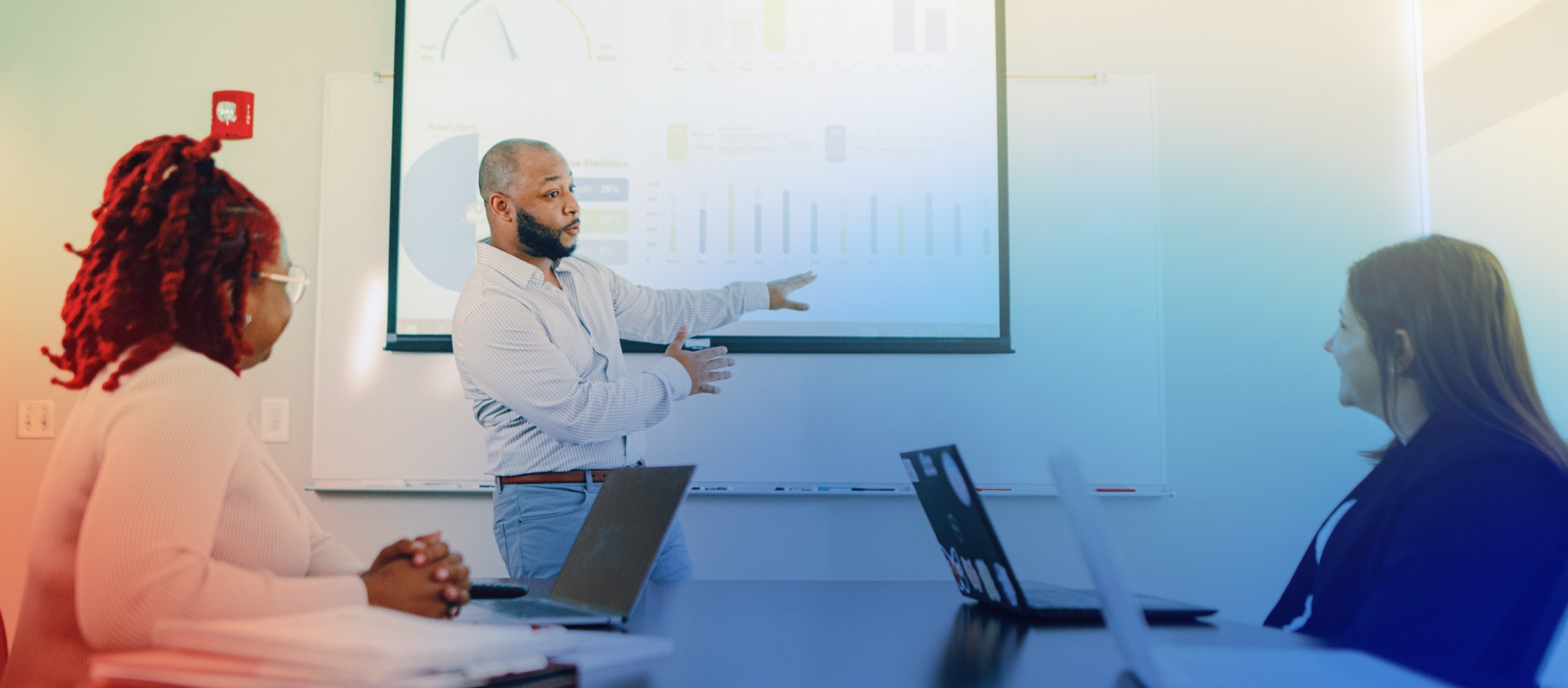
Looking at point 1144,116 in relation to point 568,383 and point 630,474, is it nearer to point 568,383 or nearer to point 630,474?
point 568,383

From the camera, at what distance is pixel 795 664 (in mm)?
1052

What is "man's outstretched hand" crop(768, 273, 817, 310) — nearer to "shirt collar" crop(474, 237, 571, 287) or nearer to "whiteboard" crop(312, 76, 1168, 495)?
"whiteboard" crop(312, 76, 1168, 495)

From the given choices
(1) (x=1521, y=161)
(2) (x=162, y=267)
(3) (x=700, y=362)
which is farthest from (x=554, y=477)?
(1) (x=1521, y=161)

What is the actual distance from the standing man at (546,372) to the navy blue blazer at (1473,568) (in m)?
1.31

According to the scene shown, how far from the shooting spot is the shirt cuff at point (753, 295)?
2805 millimetres

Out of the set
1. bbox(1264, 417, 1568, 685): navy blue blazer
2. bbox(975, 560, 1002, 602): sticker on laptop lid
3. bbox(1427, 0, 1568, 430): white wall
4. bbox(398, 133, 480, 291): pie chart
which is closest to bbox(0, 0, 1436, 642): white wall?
bbox(1427, 0, 1568, 430): white wall

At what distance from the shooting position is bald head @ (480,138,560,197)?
8.05 feet

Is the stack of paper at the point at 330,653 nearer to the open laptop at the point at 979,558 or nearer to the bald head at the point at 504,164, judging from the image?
the open laptop at the point at 979,558

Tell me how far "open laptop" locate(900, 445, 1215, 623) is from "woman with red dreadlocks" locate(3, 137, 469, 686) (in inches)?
24.5

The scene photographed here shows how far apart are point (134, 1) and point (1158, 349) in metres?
3.04

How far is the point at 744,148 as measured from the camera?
2.95m

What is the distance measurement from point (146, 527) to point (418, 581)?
0.27 metres

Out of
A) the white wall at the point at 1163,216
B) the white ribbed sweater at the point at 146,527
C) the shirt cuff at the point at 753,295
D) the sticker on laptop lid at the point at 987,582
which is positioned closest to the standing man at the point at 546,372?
the shirt cuff at the point at 753,295

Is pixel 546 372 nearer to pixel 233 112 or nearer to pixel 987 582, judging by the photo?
pixel 987 582
